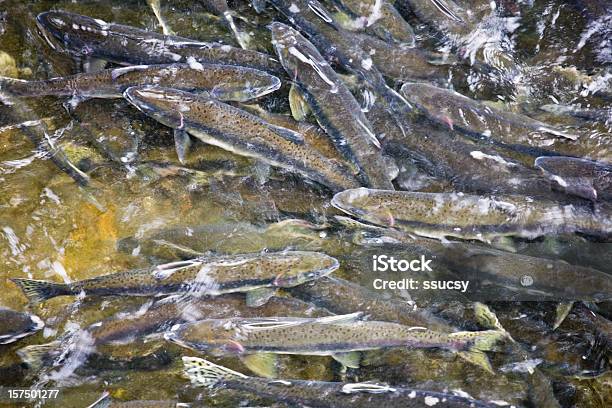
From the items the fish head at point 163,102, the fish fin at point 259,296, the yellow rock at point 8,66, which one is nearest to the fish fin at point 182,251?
the fish fin at point 259,296

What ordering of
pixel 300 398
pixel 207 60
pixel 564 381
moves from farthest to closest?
pixel 207 60 < pixel 564 381 < pixel 300 398

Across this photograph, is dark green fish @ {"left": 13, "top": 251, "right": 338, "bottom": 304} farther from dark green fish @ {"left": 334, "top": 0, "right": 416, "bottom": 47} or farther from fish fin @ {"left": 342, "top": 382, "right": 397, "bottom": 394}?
dark green fish @ {"left": 334, "top": 0, "right": 416, "bottom": 47}

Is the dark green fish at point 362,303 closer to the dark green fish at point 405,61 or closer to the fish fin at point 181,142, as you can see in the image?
the fish fin at point 181,142

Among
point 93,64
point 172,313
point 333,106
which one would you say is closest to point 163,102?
point 93,64

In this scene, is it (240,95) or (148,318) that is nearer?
(148,318)

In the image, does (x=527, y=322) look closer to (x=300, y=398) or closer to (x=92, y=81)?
(x=300, y=398)

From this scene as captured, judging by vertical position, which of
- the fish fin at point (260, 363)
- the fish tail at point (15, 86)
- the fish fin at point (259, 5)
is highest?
the fish fin at point (259, 5)

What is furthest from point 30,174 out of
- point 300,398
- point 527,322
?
point 527,322

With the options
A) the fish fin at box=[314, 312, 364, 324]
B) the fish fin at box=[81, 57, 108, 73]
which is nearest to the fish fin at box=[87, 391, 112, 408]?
the fish fin at box=[314, 312, 364, 324]
